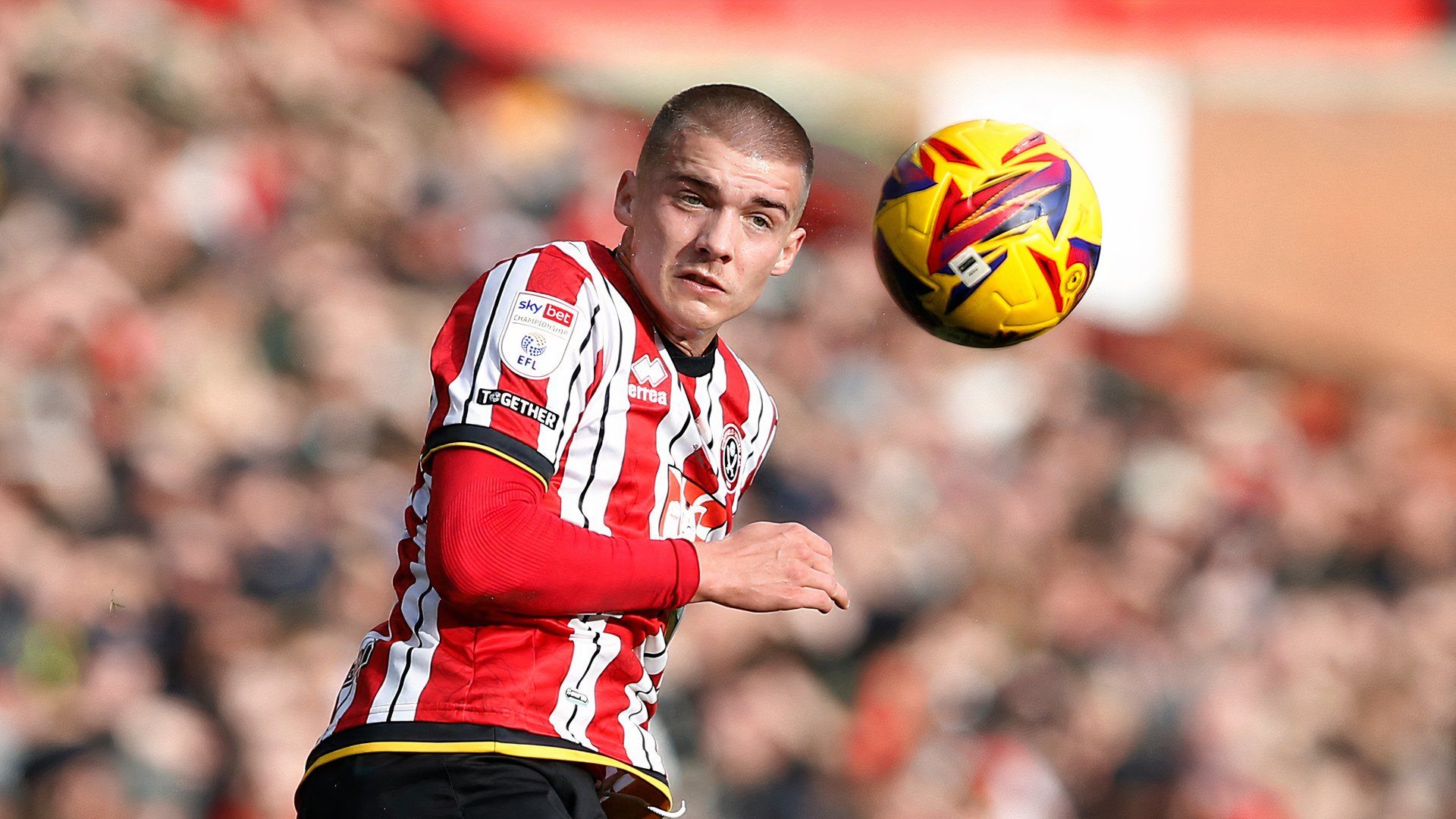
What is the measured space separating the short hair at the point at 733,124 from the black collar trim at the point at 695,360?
334mm

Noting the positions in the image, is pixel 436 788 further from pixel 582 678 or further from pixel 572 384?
pixel 572 384

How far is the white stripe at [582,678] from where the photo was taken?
2.65 metres

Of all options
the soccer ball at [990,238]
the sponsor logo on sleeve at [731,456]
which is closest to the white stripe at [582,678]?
the sponsor logo on sleeve at [731,456]

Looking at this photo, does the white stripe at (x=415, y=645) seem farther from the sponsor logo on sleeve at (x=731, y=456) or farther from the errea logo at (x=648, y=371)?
the sponsor logo on sleeve at (x=731, y=456)

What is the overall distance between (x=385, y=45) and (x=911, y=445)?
4110 millimetres

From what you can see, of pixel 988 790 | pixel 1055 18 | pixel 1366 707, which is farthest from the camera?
pixel 1055 18

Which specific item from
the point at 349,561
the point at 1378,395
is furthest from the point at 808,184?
the point at 1378,395

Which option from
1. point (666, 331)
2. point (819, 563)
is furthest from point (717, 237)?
point (819, 563)

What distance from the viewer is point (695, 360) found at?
2.89 metres

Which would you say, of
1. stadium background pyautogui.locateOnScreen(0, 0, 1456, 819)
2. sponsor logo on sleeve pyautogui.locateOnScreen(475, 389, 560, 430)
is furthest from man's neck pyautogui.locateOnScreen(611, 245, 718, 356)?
stadium background pyautogui.locateOnScreen(0, 0, 1456, 819)

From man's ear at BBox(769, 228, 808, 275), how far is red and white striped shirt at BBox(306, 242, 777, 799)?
0.25 meters

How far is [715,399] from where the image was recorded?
297cm

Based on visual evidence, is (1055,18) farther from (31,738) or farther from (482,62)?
(31,738)

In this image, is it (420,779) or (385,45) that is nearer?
(420,779)
